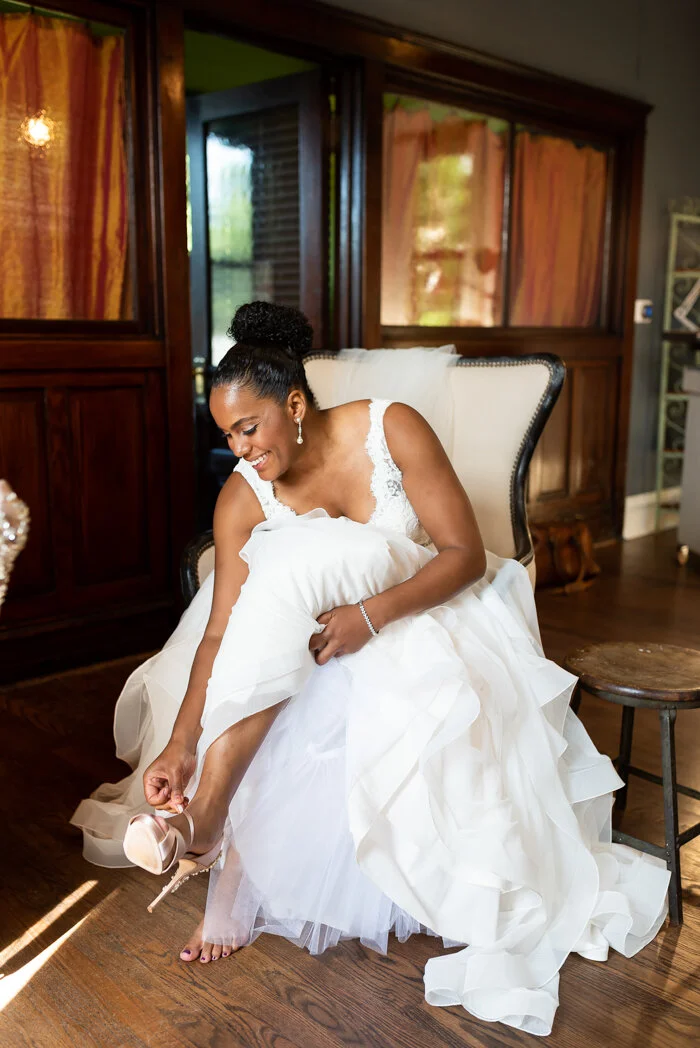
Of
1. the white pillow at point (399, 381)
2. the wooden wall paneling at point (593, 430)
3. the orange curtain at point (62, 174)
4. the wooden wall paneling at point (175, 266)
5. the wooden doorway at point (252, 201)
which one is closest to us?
the white pillow at point (399, 381)

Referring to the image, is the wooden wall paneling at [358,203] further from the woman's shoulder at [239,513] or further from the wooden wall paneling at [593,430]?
the woman's shoulder at [239,513]

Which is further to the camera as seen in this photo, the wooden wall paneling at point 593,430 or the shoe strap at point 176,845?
the wooden wall paneling at point 593,430

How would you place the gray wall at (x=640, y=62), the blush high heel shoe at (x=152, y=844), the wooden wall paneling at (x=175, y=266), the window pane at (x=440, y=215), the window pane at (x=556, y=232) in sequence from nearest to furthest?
the blush high heel shoe at (x=152, y=844), the wooden wall paneling at (x=175, y=266), the window pane at (x=440, y=215), the gray wall at (x=640, y=62), the window pane at (x=556, y=232)

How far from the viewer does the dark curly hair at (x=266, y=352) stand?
181 centimetres

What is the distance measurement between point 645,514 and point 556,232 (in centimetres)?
174

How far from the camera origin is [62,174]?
3.03 metres

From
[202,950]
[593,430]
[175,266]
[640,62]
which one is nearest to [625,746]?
[202,950]

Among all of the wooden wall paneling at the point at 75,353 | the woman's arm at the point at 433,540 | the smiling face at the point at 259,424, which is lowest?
the woman's arm at the point at 433,540

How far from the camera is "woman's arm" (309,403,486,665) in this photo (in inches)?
67.5

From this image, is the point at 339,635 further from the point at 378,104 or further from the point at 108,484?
the point at 378,104

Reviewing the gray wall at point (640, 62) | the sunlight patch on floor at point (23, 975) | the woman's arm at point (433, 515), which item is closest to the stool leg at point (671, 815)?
the woman's arm at point (433, 515)

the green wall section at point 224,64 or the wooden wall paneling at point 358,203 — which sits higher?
the green wall section at point 224,64

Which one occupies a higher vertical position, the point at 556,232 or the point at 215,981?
the point at 556,232

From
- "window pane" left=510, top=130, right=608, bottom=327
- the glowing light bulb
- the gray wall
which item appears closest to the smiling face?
the glowing light bulb
